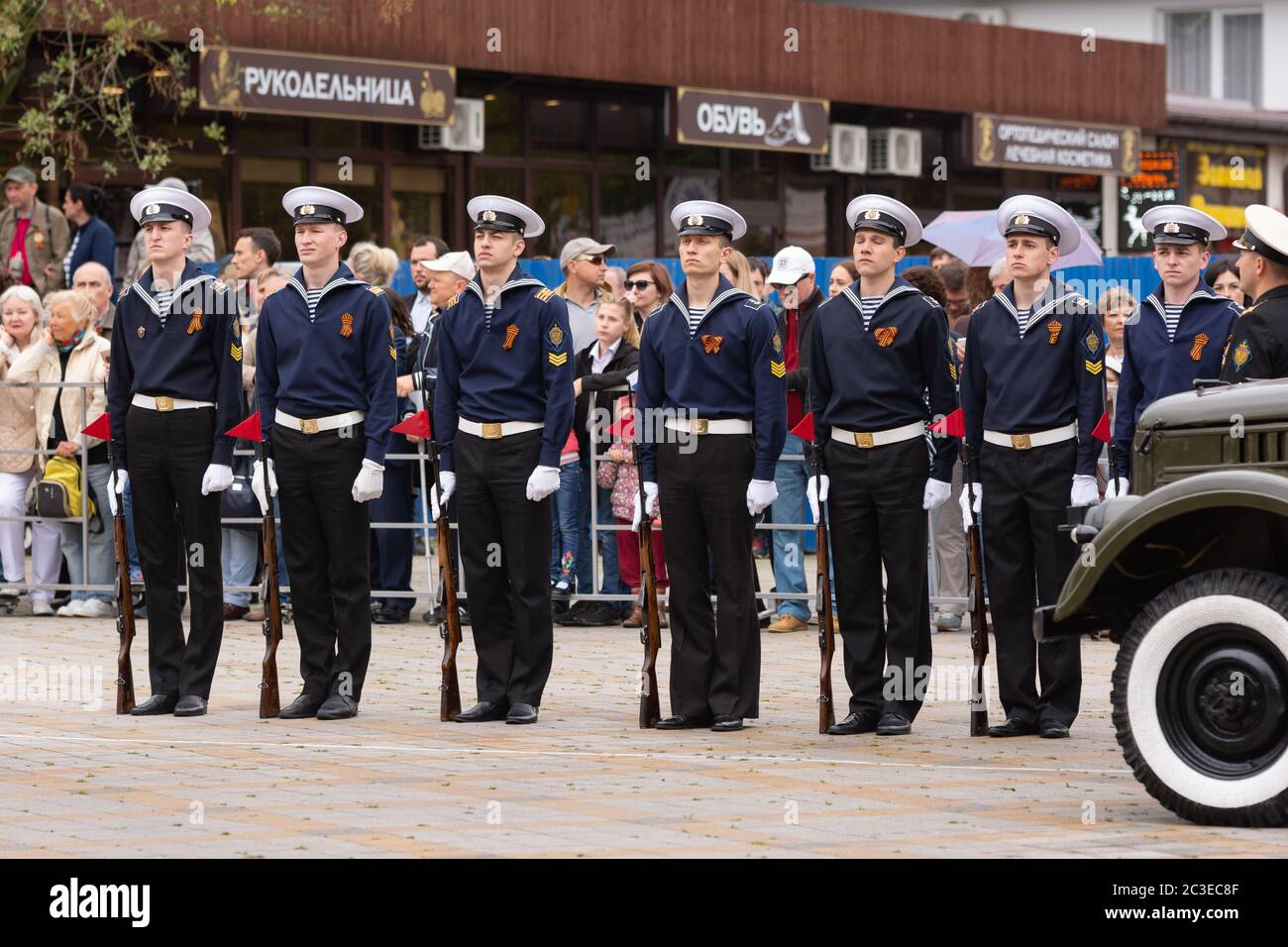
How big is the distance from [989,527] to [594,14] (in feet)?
56.9

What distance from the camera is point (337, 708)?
11000mm

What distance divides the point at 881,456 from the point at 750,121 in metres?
18.8

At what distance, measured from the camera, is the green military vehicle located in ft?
25.5

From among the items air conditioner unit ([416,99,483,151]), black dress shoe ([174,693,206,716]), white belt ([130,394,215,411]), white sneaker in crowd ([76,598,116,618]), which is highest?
air conditioner unit ([416,99,483,151])

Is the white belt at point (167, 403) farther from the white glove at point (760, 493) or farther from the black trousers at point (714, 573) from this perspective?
the white glove at point (760, 493)

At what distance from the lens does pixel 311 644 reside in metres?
11.1

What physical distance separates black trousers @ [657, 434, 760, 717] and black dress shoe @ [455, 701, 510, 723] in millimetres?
819

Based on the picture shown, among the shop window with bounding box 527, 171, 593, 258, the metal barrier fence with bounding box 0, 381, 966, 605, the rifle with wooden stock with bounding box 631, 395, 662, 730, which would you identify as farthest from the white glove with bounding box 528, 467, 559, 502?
the shop window with bounding box 527, 171, 593, 258

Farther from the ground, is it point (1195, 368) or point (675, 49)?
point (675, 49)

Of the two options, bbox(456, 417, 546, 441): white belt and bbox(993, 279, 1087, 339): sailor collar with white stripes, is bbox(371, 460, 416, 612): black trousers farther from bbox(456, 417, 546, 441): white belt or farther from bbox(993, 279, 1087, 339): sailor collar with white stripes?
bbox(993, 279, 1087, 339): sailor collar with white stripes

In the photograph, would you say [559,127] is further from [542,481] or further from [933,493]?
[933,493]

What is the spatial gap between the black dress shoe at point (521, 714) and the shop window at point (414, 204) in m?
16.0
